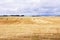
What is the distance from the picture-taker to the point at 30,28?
70 centimetres

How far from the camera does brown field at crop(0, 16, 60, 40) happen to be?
0.67 m

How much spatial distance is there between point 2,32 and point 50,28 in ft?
1.02

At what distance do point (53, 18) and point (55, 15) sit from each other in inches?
1.1

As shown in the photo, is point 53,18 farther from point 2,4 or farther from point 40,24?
point 2,4

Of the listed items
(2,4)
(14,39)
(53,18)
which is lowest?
(14,39)

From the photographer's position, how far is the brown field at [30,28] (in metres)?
0.67

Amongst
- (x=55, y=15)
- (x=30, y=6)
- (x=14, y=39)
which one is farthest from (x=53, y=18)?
(x=14, y=39)

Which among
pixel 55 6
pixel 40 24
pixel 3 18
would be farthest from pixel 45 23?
pixel 3 18

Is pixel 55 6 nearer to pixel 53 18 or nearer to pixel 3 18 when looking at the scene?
pixel 53 18

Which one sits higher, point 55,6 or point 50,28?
point 55,6

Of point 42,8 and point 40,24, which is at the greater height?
point 42,8

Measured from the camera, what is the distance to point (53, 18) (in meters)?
0.72

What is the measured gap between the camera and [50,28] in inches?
27.7

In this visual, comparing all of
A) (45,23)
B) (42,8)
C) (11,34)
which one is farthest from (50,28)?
(11,34)
